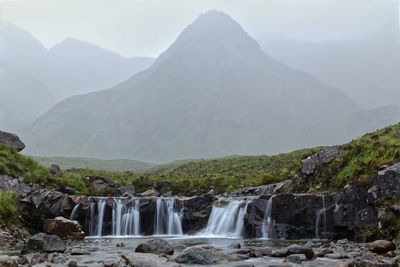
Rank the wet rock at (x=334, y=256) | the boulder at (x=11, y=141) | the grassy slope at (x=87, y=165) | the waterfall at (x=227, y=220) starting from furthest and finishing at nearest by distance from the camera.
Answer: the grassy slope at (x=87, y=165)
the boulder at (x=11, y=141)
the waterfall at (x=227, y=220)
the wet rock at (x=334, y=256)

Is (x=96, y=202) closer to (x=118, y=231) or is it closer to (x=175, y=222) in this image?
(x=118, y=231)

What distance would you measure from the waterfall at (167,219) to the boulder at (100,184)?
11.1 meters

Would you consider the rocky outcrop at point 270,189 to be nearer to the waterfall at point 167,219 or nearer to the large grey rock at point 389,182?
the waterfall at point 167,219

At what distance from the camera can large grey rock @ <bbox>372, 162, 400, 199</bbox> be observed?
59.2ft

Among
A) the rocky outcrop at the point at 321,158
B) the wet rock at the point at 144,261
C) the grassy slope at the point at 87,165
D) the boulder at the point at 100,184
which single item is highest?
the grassy slope at the point at 87,165

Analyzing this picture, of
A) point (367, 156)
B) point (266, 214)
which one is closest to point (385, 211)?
point (367, 156)

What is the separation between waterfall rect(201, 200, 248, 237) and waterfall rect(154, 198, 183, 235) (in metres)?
2.78

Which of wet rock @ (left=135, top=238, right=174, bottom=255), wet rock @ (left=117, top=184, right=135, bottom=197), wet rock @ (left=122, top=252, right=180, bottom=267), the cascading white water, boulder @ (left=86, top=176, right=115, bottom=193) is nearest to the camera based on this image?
wet rock @ (left=122, top=252, right=180, bottom=267)

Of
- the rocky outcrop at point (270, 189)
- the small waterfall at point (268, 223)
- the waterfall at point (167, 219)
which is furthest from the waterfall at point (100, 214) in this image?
the small waterfall at point (268, 223)

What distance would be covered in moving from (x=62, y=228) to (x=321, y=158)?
1985cm

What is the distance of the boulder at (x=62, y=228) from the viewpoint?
77.4 ft

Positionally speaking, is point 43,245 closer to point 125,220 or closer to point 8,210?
point 8,210

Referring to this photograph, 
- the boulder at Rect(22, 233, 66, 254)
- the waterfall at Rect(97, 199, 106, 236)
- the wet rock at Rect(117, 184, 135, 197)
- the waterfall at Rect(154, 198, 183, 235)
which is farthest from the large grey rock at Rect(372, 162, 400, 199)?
the wet rock at Rect(117, 184, 135, 197)

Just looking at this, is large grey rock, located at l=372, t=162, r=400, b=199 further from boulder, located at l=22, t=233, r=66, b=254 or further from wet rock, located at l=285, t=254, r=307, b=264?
boulder, located at l=22, t=233, r=66, b=254
